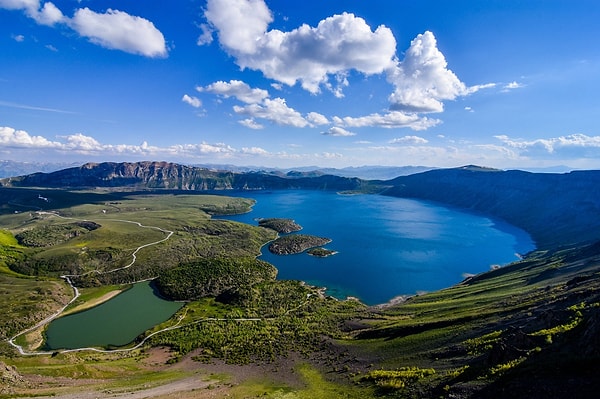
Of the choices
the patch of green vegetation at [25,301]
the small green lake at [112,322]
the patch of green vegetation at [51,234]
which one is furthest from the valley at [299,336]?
the patch of green vegetation at [51,234]

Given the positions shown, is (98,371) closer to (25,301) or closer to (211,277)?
(25,301)

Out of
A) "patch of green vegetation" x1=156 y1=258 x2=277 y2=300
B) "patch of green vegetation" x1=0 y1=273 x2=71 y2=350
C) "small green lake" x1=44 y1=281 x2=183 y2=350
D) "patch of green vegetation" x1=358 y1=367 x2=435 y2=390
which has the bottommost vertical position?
"small green lake" x1=44 y1=281 x2=183 y2=350

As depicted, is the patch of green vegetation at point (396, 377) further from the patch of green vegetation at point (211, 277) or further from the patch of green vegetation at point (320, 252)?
the patch of green vegetation at point (320, 252)

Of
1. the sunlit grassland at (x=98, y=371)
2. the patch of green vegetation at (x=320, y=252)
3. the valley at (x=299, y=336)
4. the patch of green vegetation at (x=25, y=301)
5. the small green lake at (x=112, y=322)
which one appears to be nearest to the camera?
the valley at (x=299, y=336)

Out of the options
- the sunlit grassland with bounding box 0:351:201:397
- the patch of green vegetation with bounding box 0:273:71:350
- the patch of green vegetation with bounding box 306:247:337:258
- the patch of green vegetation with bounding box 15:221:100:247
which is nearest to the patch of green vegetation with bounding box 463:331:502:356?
the sunlit grassland with bounding box 0:351:201:397

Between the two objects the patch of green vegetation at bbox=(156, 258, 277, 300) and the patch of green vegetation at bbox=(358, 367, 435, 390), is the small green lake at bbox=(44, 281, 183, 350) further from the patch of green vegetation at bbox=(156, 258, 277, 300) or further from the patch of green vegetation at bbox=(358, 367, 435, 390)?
the patch of green vegetation at bbox=(358, 367, 435, 390)

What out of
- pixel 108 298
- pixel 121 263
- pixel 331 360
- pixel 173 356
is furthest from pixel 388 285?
pixel 121 263

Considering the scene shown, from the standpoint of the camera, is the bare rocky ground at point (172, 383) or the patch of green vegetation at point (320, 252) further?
the patch of green vegetation at point (320, 252)

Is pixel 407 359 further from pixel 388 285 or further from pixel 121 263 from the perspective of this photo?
pixel 121 263
